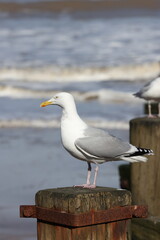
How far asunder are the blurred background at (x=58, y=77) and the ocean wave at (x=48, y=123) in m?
0.01

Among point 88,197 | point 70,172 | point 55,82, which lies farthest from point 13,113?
point 88,197

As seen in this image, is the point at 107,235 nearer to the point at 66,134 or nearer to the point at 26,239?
the point at 66,134

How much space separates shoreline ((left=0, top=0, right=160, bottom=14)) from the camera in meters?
41.1

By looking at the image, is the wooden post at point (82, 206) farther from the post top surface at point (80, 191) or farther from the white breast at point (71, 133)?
the white breast at point (71, 133)

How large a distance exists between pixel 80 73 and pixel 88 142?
59.0ft

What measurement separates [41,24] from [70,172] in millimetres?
26507

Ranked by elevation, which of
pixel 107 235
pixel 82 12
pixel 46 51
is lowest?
pixel 107 235

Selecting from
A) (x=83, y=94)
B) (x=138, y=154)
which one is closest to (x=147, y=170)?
(x=138, y=154)

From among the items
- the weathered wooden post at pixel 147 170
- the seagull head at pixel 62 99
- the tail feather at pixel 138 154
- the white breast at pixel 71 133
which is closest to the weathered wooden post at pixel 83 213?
the white breast at pixel 71 133

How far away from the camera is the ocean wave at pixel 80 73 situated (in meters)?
21.1

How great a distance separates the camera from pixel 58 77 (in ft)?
70.8

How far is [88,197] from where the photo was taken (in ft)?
11.4

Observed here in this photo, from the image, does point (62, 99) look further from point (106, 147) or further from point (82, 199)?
point (82, 199)

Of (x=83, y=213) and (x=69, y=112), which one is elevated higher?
(x=69, y=112)
